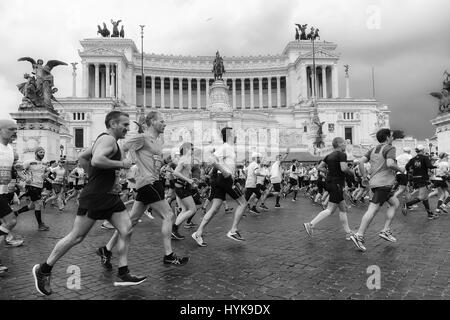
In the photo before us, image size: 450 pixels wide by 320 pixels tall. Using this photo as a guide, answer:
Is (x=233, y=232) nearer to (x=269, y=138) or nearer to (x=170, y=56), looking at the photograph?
(x=269, y=138)

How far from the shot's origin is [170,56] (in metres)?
84.1

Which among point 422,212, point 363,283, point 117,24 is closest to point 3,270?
point 363,283

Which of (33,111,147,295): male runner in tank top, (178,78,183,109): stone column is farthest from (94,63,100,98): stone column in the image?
(33,111,147,295): male runner in tank top

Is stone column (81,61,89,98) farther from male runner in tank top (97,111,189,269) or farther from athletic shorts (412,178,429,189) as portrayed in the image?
male runner in tank top (97,111,189,269)

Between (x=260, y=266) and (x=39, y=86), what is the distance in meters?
18.5

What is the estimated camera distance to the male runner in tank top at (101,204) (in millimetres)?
4164

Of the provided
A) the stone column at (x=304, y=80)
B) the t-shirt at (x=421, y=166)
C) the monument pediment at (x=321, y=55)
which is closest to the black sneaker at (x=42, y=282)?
the t-shirt at (x=421, y=166)

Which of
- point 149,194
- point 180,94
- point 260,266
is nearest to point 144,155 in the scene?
point 149,194

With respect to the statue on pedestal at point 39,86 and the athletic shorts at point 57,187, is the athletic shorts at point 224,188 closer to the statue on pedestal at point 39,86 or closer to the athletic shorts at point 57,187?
the athletic shorts at point 57,187

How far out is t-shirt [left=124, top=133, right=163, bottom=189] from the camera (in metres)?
5.47

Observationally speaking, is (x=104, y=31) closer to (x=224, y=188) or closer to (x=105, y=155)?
(x=224, y=188)

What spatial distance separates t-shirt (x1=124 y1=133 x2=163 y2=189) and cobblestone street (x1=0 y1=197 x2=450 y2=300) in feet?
4.26

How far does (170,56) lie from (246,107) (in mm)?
21223

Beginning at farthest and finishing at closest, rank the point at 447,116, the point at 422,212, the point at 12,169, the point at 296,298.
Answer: the point at 447,116 → the point at 422,212 → the point at 12,169 → the point at 296,298
